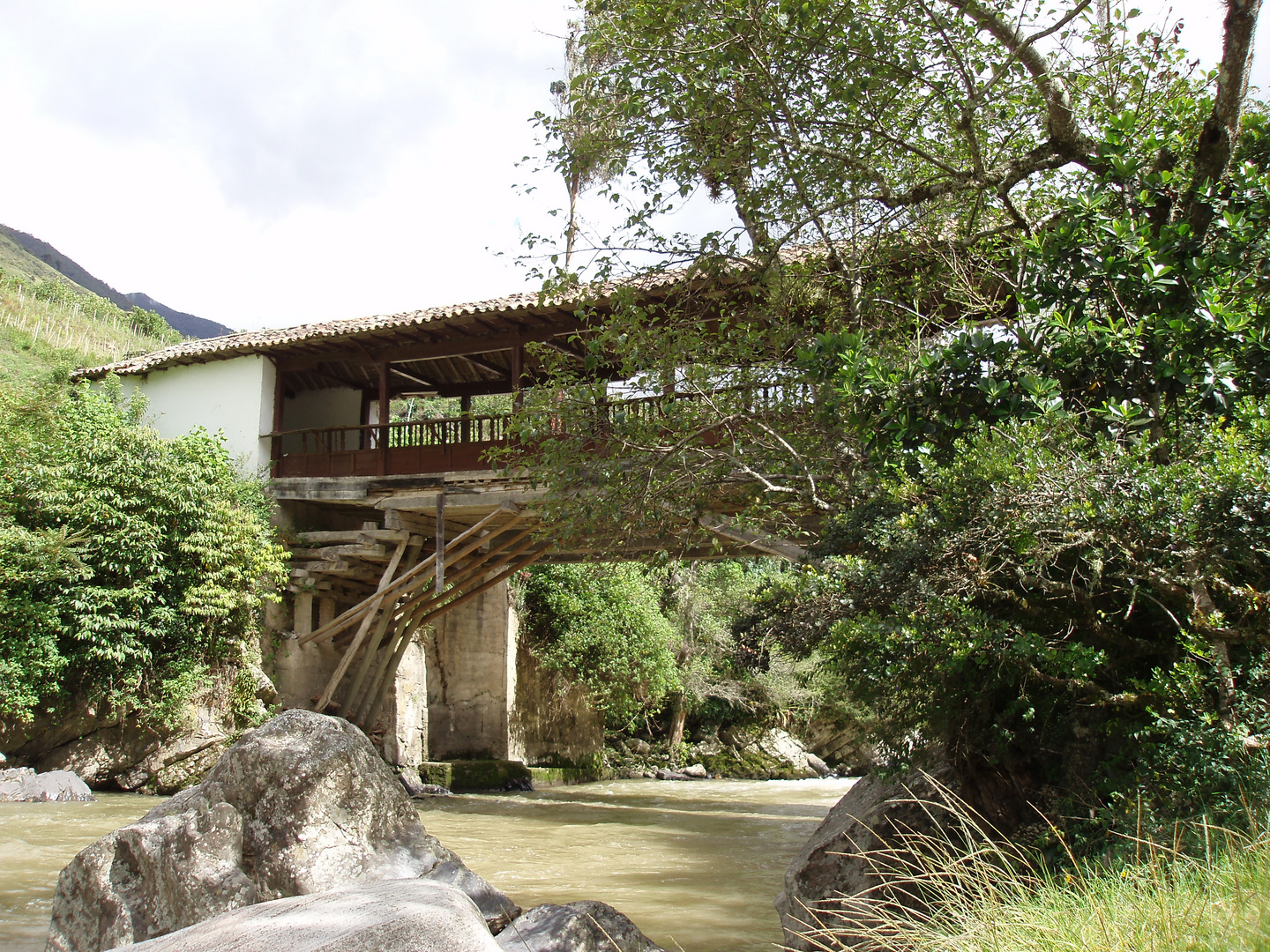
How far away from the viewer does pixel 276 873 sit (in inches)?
159

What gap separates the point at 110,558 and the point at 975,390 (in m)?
9.84

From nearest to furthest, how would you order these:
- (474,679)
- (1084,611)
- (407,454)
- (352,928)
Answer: (352,928)
(1084,611)
(407,454)
(474,679)

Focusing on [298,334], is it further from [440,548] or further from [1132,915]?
[1132,915]

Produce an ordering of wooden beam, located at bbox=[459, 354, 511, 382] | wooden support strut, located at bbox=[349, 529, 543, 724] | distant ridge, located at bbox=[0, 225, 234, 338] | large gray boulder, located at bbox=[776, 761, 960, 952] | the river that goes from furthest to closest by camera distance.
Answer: distant ridge, located at bbox=[0, 225, 234, 338] → wooden beam, located at bbox=[459, 354, 511, 382] → wooden support strut, located at bbox=[349, 529, 543, 724] → the river → large gray boulder, located at bbox=[776, 761, 960, 952]

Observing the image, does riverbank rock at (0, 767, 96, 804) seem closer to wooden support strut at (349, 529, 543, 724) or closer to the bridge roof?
wooden support strut at (349, 529, 543, 724)

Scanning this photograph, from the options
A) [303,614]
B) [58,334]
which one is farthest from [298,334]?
[58,334]

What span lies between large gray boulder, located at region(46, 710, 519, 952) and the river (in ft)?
2.70

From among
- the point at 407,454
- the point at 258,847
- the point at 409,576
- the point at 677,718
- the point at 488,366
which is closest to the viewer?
the point at 258,847

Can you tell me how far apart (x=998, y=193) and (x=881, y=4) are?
1.36 meters

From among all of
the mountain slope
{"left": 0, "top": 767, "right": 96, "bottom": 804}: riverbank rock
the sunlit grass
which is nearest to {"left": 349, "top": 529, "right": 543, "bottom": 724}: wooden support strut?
{"left": 0, "top": 767, "right": 96, "bottom": 804}: riverbank rock

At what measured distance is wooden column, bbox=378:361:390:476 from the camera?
1190 centimetres

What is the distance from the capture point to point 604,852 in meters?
8.83

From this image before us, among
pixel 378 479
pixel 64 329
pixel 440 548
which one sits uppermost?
pixel 64 329

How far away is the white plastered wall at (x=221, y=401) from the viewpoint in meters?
12.8
